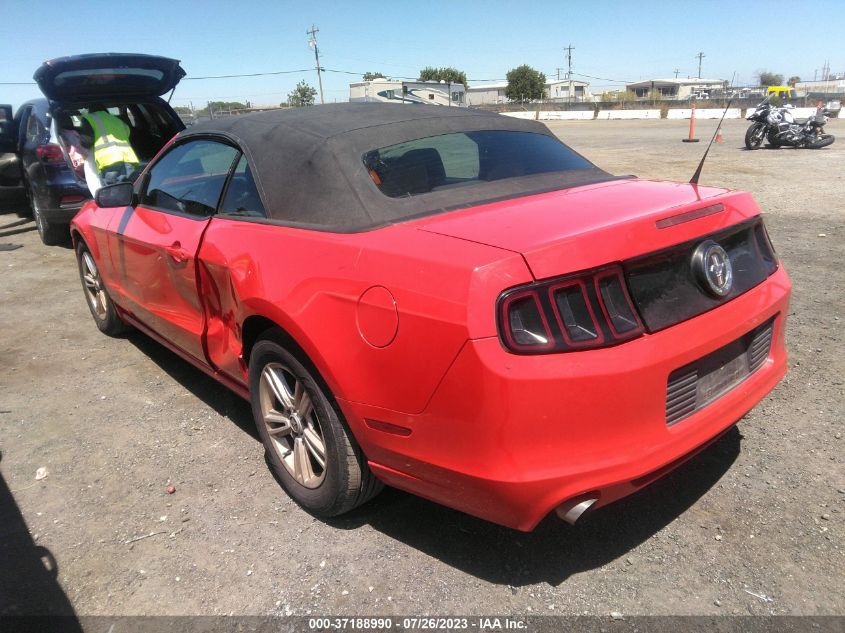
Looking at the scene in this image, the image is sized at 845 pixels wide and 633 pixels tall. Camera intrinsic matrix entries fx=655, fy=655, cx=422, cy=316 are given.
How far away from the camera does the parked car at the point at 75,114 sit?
744 cm

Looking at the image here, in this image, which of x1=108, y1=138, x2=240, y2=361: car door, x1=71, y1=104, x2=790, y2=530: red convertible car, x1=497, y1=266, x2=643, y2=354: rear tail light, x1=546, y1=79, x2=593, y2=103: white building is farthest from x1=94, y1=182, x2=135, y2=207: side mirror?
x1=546, y1=79, x2=593, y2=103: white building

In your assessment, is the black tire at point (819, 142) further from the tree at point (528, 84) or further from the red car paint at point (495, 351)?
the tree at point (528, 84)

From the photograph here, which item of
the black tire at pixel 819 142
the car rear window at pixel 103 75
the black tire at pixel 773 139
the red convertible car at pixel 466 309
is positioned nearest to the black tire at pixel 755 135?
the black tire at pixel 773 139

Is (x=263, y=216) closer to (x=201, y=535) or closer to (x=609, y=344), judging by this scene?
(x=201, y=535)

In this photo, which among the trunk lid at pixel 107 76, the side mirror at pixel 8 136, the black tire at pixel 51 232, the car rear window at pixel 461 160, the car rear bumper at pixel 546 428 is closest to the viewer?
the car rear bumper at pixel 546 428

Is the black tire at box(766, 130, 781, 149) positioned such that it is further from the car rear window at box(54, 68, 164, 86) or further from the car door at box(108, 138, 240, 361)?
the car door at box(108, 138, 240, 361)

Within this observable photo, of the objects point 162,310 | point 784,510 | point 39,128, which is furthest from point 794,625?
point 39,128

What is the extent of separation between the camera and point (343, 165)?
274 centimetres

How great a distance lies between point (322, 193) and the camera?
2701mm

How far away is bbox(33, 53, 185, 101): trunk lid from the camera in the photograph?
7223mm

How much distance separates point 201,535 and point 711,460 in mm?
2266

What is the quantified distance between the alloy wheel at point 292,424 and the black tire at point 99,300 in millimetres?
2484

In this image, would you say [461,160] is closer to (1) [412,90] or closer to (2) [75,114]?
(2) [75,114]

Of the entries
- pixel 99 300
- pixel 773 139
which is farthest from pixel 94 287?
pixel 773 139
